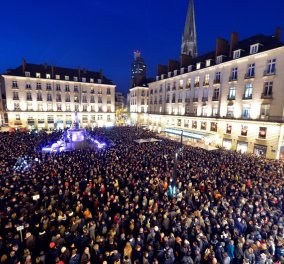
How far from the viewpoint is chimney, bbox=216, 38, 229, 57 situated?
34031 millimetres

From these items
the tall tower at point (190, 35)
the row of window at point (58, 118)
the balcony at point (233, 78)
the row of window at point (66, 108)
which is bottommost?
the row of window at point (58, 118)

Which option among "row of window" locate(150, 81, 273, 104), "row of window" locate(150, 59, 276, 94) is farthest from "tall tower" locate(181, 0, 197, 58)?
"row of window" locate(150, 81, 273, 104)

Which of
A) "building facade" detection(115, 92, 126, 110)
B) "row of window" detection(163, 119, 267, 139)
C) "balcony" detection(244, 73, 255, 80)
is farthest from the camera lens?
"building facade" detection(115, 92, 126, 110)

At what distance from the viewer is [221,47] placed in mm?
34281

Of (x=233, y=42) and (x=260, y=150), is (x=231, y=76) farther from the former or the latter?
(x=260, y=150)

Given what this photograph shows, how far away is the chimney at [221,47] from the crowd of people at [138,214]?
2409 centimetres

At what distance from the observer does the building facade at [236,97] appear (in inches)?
1005

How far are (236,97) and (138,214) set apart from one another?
27865 millimetres

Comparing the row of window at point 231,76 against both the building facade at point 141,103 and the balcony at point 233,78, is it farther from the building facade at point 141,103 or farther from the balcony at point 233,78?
the building facade at point 141,103

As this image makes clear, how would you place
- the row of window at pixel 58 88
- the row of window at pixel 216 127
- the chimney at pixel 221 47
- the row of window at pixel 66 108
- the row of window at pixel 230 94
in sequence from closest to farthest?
the row of window at pixel 230 94
the row of window at pixel 216 127
the chimney at pixel 221 47
the row of window at pixel 58 88
the row of window at pixel 66 108

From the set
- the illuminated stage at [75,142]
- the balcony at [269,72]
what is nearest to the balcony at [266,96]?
the balcony at [269,72]

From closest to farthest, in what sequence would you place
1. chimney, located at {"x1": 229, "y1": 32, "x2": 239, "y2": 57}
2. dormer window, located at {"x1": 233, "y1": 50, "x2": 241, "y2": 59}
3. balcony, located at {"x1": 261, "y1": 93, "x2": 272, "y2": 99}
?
balcony, located at {"x1": 261, "y1": 93, "x2": 272, "y2": 99}, dormer window, located at {"x1": 233, "y1": 50, "x2": 241, "y2": 59}, chimney, located at {"x1": 229, "y1": 32, "x2": 239, "y2": 57}

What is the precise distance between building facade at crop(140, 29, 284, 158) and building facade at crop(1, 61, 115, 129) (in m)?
26.3

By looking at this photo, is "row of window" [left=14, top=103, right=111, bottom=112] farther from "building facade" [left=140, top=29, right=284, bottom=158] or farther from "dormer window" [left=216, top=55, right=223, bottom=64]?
"dormer window" [left=216, top=55, right=223, bottom=64]
